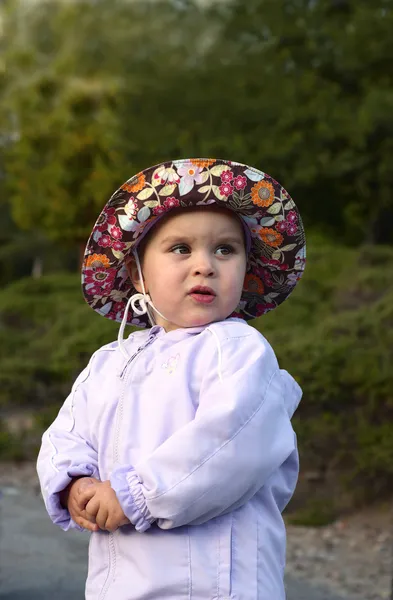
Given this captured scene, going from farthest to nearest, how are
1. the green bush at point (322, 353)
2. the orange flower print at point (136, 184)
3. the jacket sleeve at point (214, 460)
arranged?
the green bush at point (322, 353) < the orange flower print at point (136, 184) < the jacket sleeve at point (214, 460)

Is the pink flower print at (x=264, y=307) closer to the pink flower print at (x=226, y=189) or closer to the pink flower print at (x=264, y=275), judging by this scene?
the pink flower print at (x=264, y=275)

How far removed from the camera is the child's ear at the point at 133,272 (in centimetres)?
197

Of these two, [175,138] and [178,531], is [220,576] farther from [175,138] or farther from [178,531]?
[175,138]

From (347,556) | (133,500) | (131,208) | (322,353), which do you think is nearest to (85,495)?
(133,500)

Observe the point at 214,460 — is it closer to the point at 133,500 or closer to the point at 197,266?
the point at 133,500

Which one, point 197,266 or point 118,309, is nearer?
point 197,266

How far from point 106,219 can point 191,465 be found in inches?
25.8

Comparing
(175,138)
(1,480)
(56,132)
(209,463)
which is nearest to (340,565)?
(1,480)

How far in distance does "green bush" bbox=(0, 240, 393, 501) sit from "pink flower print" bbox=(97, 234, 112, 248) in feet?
9.00

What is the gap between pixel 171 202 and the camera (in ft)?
5.85

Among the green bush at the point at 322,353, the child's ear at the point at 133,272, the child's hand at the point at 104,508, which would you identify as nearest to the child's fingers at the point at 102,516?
the child's hand at the point at 104,508

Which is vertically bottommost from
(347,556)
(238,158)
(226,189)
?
(347,556)

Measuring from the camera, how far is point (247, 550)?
161 cm

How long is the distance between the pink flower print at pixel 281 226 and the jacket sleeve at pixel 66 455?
558mm
